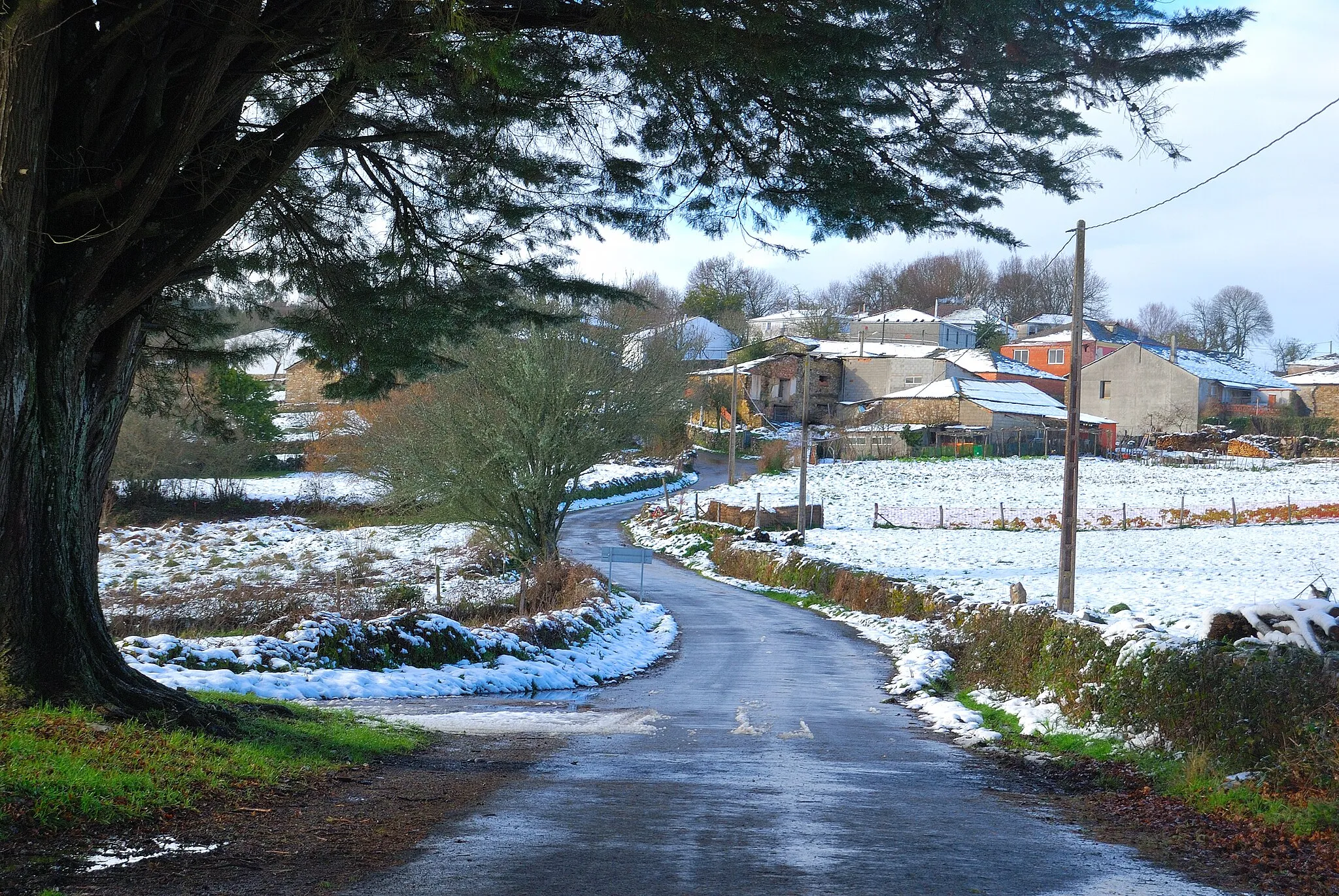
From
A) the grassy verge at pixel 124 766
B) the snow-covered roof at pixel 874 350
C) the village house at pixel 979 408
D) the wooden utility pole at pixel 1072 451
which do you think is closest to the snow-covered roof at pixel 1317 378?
the village house at pixel 979 408

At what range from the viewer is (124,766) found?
21.1ft

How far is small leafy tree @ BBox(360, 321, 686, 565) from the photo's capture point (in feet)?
95.9

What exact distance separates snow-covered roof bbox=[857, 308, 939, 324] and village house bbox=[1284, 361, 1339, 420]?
30.4 meters

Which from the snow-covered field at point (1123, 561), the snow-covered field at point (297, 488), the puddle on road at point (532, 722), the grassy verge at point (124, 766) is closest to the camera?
the grassy verge at point (124, 766)

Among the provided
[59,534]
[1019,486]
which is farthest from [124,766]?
[1019,486]

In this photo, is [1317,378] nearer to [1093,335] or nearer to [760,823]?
[1093,335]

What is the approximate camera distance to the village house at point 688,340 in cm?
3620

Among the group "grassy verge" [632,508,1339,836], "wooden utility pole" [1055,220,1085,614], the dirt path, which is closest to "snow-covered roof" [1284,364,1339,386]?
"wooden utility pole" [1055,220,1085,614]

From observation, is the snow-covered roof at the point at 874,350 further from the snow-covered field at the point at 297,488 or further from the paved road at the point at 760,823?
the paved road at the point at 760,823

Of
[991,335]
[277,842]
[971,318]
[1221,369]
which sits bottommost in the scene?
[277,842]

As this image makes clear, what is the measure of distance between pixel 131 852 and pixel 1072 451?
17.4 metres

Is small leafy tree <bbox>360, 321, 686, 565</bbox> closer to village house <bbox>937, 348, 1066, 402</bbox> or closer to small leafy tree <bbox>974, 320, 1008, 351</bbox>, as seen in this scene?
village house <bbox>937, 348, 1066, 402</bbox>

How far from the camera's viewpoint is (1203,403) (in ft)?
Answer: 238

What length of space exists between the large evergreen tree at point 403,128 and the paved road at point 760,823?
123 inches
